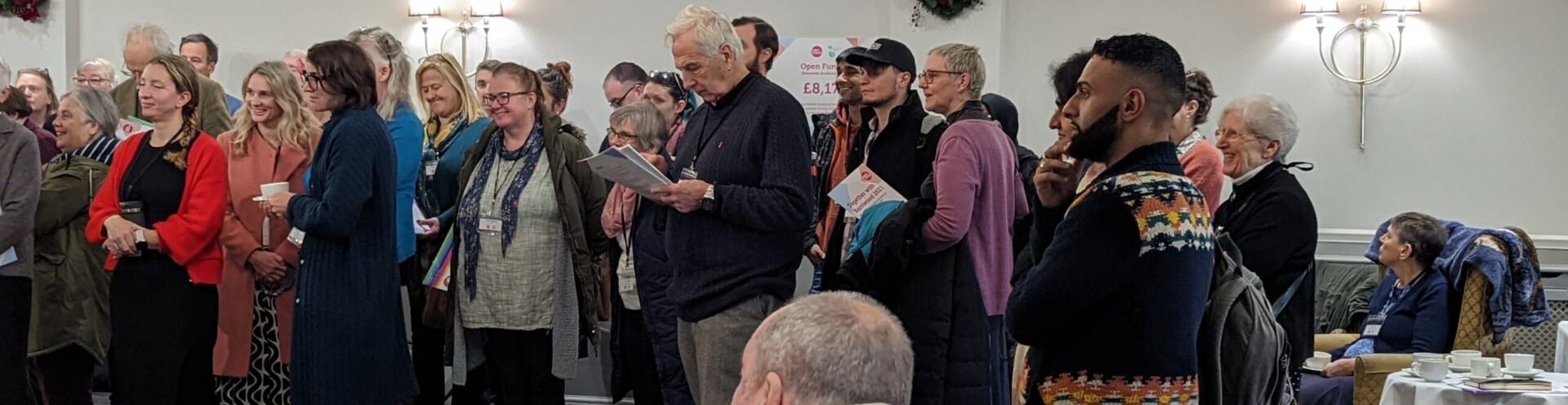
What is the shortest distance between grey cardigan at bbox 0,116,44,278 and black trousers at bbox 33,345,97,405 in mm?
465

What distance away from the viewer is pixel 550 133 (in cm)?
431

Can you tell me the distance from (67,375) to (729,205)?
2.85 meters

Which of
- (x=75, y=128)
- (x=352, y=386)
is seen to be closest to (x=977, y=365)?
(x=352, y=386)

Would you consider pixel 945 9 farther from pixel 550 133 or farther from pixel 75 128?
pixel 75 128

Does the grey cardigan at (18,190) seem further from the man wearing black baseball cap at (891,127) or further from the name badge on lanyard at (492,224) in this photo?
the man wearing black baseball cap at (891,127)

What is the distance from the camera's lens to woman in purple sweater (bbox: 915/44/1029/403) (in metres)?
3.44

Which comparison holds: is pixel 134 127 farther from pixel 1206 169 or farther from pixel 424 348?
pixel 1206 169

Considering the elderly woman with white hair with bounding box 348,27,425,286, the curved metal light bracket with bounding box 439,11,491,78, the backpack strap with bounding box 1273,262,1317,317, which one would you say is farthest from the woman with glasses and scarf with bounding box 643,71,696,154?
the curved metal light bracket with bounding box 439,11,491,78

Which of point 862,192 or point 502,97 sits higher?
point 502,97

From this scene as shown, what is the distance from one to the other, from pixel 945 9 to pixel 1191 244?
216 inches

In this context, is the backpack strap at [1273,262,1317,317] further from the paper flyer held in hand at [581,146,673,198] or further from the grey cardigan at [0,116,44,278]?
the grey cardigan at [0,116,44,278]

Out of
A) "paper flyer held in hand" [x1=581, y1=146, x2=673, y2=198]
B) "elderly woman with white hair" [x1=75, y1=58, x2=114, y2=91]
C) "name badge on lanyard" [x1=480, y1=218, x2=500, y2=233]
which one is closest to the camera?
"paper flyer held in hand" [x1=581, y1=146, x2=673, y2=198]

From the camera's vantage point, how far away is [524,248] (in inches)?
167

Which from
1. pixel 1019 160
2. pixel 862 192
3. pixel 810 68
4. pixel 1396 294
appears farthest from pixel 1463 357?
pixel 810 68
